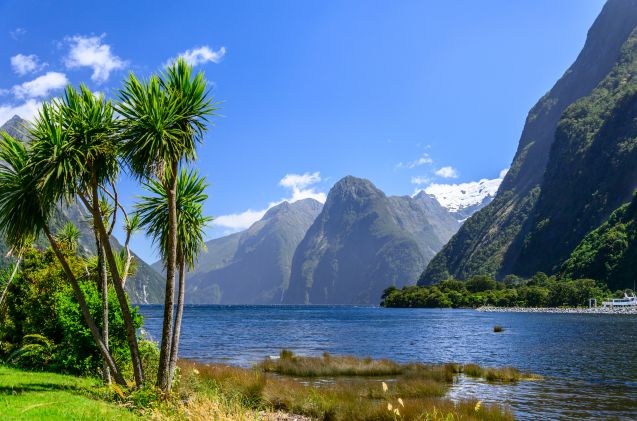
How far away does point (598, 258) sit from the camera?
180 m

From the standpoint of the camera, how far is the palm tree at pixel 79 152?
17.1 metres

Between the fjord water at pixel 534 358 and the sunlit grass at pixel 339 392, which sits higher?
the sunlit grass at pixel 339 392

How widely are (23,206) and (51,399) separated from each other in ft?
20.6

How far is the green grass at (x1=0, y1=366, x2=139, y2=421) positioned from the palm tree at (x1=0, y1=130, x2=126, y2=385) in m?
1.73

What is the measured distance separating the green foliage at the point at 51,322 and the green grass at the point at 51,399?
51.6 inches

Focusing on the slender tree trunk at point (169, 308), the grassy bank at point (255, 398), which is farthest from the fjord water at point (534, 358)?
the slender tree trunk at point (169, 308)

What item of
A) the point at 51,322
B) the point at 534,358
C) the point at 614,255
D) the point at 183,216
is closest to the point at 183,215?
the point at 183,216

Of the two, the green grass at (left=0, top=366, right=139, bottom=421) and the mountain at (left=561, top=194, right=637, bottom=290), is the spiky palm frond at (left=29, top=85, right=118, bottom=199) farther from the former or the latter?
the mountain at (left=561, top=194, right=637, bottom=290)

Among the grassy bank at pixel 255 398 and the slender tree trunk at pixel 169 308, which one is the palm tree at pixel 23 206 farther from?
the grassy bank at pixel 255 398

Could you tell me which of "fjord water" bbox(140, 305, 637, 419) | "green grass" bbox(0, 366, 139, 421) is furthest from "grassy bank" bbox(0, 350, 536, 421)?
"fjord water" bbox(140, 305, 637, 419)

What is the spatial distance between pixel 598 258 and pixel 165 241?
188m

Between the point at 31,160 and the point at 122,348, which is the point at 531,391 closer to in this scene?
the point at 122,348

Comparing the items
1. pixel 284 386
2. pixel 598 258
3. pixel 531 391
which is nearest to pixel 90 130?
pixel 284 386

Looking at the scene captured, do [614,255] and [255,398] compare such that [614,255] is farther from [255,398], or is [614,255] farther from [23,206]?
[23,206]
